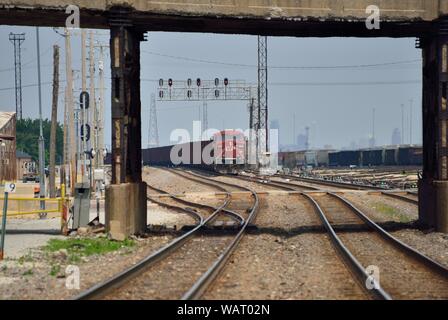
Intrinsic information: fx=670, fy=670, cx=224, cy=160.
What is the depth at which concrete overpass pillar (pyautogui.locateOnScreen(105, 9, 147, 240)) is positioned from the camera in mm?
17125

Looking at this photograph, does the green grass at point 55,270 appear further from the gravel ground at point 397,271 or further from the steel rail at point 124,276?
the gravel ground at point 397,271

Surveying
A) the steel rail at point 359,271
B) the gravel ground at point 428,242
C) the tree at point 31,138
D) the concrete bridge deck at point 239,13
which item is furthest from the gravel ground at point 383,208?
the tree at point 31,138

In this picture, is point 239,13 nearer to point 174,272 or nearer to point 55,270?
point 174,272

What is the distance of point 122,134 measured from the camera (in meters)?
17.4

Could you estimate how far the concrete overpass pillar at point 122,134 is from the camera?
1712 cm

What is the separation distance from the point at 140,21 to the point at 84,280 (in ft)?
28.2

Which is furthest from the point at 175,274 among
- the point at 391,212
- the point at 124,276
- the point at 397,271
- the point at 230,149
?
the point at 230,149

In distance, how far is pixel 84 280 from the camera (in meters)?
11.5

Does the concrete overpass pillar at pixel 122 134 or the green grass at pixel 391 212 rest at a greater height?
A: the concrete overpass pillar at pixel 122 134

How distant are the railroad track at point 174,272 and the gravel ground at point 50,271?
0.50m

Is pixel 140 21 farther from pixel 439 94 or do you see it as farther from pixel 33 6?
pixel 439 94

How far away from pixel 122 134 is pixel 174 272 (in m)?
5.92

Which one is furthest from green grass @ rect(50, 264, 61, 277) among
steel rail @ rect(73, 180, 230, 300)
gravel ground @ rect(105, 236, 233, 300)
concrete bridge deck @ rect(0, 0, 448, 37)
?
concrete bridge deck @ rect(0, 0, 448, 37)

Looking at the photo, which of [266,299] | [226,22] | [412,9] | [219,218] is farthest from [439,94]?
[266,299]
